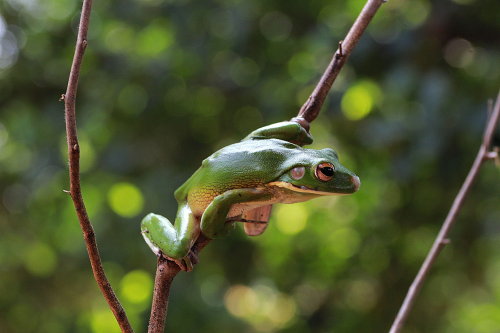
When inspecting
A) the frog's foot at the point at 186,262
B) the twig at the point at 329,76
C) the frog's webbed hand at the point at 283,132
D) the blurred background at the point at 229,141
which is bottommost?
the blurred background at the point at 229,141

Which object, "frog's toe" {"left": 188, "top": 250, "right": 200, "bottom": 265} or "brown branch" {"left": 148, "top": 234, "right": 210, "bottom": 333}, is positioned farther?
"frog's toe" {"left": 188, "top": 250, "right": 200, "bottom": 265}

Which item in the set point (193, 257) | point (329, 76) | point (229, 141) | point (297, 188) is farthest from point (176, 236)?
point (229, 141)

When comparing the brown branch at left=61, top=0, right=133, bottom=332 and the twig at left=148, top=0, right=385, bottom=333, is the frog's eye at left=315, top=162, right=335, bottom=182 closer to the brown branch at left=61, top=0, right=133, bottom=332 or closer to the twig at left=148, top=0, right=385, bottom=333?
the twig at left=148, top=0, right=385, bottom=333

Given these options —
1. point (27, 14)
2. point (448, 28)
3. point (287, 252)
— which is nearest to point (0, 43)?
point (27, 14)

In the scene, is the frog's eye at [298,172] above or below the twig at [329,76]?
below

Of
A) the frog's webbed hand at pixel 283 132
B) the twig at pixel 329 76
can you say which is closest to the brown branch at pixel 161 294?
the twig at pixel 329 76

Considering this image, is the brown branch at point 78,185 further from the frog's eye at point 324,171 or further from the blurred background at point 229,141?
the blurred background at point 229,141

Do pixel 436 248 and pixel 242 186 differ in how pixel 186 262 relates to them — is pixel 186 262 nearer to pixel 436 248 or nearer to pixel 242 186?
pixel 242 186

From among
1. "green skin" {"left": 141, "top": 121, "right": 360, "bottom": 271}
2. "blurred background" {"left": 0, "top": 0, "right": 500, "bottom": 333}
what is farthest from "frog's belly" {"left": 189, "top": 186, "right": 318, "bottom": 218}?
"blurred background" {"left": 0, "top": 0, "right": 500, "bottom": 333}
